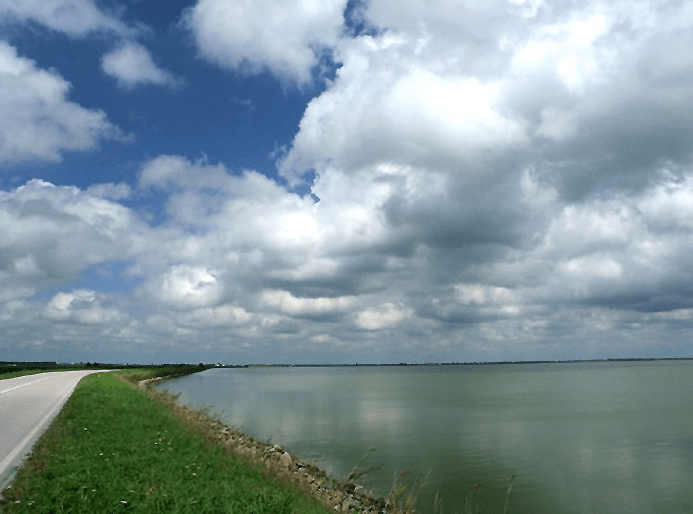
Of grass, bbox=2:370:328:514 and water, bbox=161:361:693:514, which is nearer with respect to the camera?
grass, bbox=2:370:328:514

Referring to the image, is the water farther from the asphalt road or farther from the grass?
the asphalt road

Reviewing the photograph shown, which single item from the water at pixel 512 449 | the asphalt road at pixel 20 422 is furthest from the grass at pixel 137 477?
the water at pixel 512 449

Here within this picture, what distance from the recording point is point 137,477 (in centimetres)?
1357

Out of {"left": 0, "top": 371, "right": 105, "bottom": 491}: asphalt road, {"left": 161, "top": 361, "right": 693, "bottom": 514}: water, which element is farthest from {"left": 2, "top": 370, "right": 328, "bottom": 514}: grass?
{"left": 161, "top": 361, "right": 693, "bottom": 514}: water

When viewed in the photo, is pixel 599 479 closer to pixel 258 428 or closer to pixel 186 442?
pixel 186 442

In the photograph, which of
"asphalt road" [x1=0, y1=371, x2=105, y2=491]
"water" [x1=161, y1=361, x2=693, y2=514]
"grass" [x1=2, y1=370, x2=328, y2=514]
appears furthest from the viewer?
"water" [x1=161, y1=361, x2=693, y2=514]

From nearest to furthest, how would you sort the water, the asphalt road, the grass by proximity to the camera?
the grass
the asphalt road
the water

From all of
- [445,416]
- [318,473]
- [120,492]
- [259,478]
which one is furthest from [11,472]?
[445,416]

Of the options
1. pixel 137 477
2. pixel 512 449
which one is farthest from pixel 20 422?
pixel 512 449

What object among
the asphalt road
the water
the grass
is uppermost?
the asphalt road

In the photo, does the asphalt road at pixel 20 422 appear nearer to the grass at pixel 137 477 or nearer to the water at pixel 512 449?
the grass at pixel 137 477

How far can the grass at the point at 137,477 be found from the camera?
37.8 feet

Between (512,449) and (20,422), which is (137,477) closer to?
(20,422)

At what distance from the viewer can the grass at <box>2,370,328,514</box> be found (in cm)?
1151
